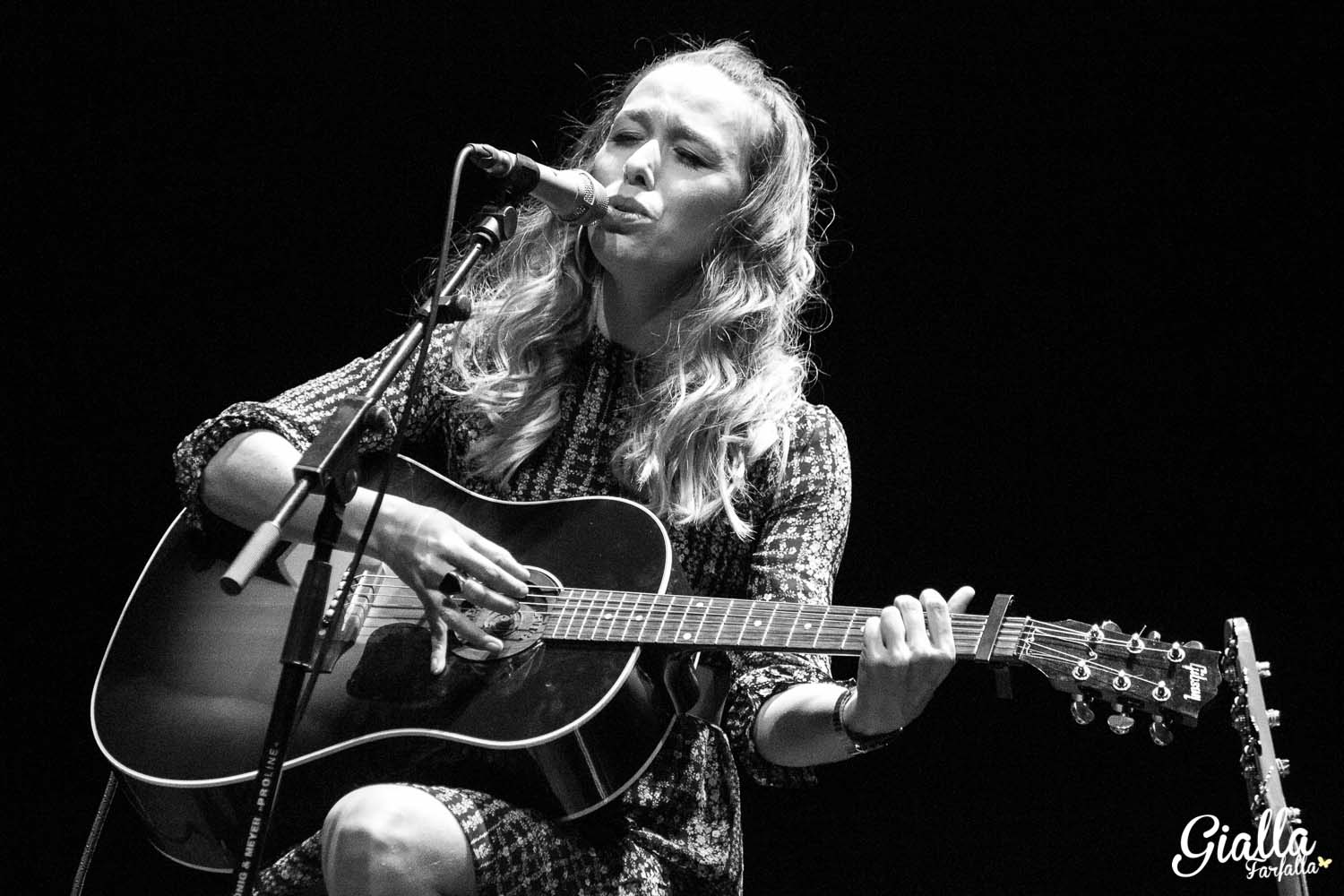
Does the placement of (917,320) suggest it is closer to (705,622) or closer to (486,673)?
(705,622)

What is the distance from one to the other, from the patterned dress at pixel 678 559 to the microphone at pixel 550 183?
46 cm

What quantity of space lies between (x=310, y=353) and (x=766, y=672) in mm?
1635

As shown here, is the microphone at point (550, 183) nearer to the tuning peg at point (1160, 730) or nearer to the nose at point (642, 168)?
the nose at point (642, 168)

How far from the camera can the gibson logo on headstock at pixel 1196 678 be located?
5.24 feet

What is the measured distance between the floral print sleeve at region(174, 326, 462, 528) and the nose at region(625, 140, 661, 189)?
19.2 inches

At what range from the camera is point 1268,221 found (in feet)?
8.58

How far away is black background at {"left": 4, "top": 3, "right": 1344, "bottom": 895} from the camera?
2588 millimetres

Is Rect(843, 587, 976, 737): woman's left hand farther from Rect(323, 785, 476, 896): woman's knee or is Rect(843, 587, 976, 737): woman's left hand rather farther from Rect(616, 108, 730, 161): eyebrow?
Rect(616, 108, 730, 161): eyebrow

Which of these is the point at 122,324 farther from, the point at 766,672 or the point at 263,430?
the point at 766,672

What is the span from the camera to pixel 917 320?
2.94 meters

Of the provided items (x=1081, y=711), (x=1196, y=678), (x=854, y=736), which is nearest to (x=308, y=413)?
(x=854, y=736)

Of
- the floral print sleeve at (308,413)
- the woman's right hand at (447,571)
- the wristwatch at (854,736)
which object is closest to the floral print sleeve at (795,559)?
the wristwatch at (854,736)

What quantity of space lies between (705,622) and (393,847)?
0.55m

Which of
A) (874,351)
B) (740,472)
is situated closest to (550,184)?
(740,472)
